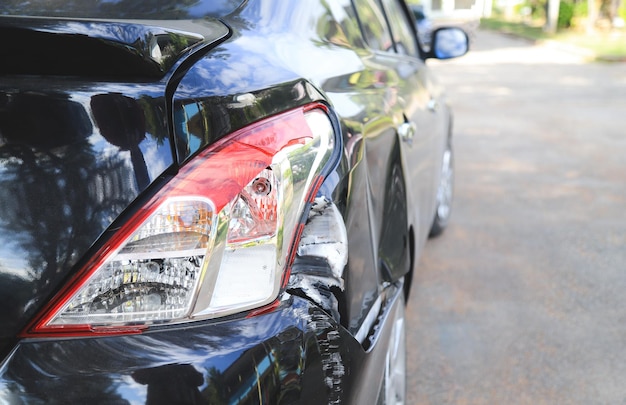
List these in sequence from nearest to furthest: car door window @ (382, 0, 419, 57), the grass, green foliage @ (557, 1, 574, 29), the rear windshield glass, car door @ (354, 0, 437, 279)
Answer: the rear windshield glass → car door @ (354, 0, 437, 279) → car door window @ (382, 0, 419, 57) → the grass → green foliage @ (557, 1, 574, 29)

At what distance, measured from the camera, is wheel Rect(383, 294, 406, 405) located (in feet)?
6.53

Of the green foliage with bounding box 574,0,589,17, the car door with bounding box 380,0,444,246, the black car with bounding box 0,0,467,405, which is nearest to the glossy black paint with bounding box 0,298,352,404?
the black car with bounding box 0,0,467,405

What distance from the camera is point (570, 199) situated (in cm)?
589

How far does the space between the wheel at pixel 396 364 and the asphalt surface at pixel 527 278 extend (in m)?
0.54

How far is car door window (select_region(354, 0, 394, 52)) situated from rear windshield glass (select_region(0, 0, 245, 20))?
1.17 meters

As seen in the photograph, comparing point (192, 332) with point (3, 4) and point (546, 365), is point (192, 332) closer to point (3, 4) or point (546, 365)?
point (3, 4)

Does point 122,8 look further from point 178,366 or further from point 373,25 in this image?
point 373,25

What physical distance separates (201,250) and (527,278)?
327 cm

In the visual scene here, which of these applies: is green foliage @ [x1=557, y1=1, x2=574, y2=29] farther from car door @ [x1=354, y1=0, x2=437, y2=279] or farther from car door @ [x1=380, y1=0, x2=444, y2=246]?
car door @ [x1=354, y1=0, x2=437, y2=279]

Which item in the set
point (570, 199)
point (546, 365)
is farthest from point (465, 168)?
point (546, 365)

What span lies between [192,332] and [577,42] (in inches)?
1017

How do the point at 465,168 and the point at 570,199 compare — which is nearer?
the point at 570,199

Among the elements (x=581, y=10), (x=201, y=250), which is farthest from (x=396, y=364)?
(x=581, y=10)

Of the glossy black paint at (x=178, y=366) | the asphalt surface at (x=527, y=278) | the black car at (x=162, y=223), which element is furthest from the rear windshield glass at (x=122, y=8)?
the asphalt surface at (x=527, y=278)
